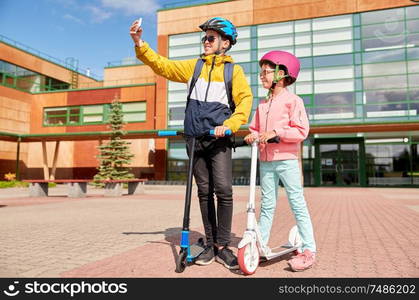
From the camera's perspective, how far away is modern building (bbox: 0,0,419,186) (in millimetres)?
21906

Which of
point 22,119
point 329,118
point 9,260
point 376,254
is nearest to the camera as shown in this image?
point 9,260

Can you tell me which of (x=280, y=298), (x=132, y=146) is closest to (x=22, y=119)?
(x=132, y=146)

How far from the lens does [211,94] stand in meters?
3.37

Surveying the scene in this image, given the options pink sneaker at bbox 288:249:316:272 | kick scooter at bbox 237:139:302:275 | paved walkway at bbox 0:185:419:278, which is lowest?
paved walkway at bbox 0:185:419:278

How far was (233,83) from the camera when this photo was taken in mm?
3414

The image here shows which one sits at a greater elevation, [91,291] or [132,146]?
[132,146]

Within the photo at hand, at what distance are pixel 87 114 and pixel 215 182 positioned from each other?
28105 millimetres

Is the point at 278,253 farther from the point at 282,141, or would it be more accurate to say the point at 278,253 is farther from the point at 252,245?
the point at 282,141

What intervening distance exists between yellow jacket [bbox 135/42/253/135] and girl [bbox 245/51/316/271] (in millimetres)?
223

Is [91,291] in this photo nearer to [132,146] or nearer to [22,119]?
[132,146]

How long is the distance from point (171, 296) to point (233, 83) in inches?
80.1

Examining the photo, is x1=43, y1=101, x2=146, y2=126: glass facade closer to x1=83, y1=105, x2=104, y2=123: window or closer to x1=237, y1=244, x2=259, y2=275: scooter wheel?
x1=83, y1=105, x2=104, y2=123: window

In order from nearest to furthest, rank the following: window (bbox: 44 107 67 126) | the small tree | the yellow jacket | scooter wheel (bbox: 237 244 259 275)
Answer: scooter wheel (bbox: 237 244 259 275) → the yellow jacket → the small tree → window (bbox: 44 107 67 126)

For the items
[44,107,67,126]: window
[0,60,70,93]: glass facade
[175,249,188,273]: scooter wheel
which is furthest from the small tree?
[175,249,188,273]: scooter wheel
